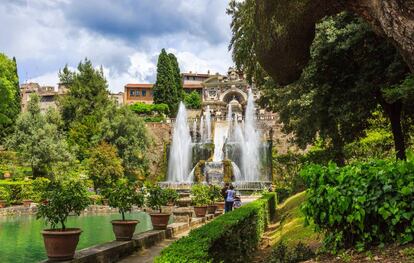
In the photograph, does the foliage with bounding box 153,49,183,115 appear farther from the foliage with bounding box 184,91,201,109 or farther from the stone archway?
the stone archway

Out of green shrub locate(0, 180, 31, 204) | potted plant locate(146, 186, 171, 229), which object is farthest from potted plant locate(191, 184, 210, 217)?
green shrub locate(0, 180, 31, 204)

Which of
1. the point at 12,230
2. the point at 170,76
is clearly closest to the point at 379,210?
the point at 12,230

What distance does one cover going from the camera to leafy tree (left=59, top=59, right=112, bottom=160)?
51.3 m

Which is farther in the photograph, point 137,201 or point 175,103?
point 175,103

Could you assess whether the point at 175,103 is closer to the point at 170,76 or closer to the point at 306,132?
the point at 170,76

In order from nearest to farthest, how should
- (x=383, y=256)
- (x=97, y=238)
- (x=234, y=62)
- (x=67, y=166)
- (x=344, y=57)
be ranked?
(x=383, y=256), (x=344, y=57), (x=97, y=238), (x=234, y=62), (x=67, y=166)

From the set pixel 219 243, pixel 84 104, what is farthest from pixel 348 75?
pixel 84 104

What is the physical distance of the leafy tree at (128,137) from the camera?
4919cm

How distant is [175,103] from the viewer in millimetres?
75875

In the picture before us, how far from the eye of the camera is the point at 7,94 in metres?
49.7

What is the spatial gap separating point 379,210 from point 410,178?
1.80 feet

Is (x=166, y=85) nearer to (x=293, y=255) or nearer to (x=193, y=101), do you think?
(x=193, y=101)

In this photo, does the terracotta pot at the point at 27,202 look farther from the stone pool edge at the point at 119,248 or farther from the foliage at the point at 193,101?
the foliage at the point at 193,101

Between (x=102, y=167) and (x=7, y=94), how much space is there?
53.1ft
